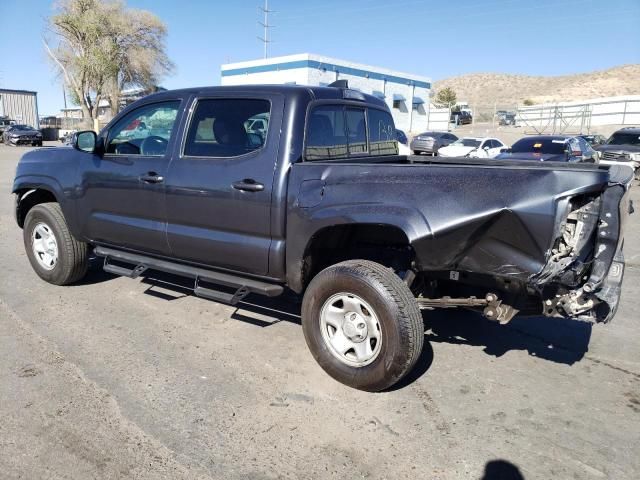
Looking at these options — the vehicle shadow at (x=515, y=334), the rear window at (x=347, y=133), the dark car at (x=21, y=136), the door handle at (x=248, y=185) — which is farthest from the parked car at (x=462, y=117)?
the door handle at (x=248, y=185)

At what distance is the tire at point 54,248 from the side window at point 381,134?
3065mm

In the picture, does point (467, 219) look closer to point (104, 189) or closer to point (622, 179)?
point (622, 179)

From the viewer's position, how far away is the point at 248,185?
370 cm

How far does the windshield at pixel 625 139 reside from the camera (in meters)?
17.4

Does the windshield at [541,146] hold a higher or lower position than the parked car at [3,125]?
lower

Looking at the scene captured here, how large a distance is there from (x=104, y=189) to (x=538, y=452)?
3.98 meters

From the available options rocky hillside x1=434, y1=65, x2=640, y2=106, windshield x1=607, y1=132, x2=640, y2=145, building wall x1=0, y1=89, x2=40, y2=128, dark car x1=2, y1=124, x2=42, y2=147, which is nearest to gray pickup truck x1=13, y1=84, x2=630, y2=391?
windshield x1=607, y1=132, x2=640, y2=145

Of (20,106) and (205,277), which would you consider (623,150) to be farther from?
(20,106)

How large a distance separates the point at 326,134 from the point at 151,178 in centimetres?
151

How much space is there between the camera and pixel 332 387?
11.3ft

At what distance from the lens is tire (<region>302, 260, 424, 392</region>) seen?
123 inches

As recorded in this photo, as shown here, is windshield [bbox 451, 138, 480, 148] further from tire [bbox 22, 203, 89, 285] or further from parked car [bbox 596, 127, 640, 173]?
tire [bbox 22, 203, 89, 285]

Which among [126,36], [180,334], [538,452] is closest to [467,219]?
[538,452]

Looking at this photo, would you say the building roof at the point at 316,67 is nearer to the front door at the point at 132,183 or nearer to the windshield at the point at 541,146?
the windshield at the point at 541,146
